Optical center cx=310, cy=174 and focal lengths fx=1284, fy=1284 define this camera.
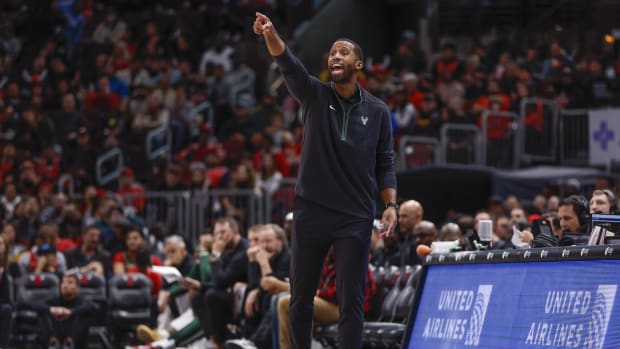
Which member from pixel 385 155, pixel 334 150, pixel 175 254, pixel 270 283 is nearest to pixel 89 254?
pixel 175 254

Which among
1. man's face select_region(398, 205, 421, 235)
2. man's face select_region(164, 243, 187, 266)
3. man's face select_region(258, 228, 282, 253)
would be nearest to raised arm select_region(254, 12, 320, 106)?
man's face select_region(398, 205, 421, 235)

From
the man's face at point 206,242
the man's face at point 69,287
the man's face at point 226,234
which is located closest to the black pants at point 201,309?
the man's face at point 226,234

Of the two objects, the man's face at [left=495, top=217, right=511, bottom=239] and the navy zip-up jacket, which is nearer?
the navy zip-up jacket

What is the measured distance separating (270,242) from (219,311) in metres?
1.17

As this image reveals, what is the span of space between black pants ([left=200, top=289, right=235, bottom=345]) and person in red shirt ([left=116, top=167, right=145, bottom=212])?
6798mm

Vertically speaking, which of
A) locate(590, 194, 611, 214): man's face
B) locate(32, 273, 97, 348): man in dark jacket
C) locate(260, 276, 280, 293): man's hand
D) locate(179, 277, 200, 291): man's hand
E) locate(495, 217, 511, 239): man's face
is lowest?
locate(32, 273, 97, 348): man in dark jacket

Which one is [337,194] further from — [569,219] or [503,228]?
[503,228]

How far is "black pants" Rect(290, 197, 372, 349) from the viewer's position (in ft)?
24.0

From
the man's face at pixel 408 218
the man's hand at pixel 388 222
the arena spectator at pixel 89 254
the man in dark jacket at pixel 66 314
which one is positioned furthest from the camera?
the arena spectator at pixel 89 254

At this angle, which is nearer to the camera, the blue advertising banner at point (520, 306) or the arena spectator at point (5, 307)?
the blue advertising banner at point (520, 306)

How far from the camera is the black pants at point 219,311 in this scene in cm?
1405

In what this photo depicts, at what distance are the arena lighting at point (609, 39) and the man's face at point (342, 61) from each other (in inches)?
551

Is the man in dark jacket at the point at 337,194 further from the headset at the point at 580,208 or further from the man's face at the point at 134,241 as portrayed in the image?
the man's face at the point at 134,241

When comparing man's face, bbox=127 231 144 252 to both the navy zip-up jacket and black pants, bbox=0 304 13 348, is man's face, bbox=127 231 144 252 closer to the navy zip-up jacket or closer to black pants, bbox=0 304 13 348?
black pants, bbox=0 304 13 348
